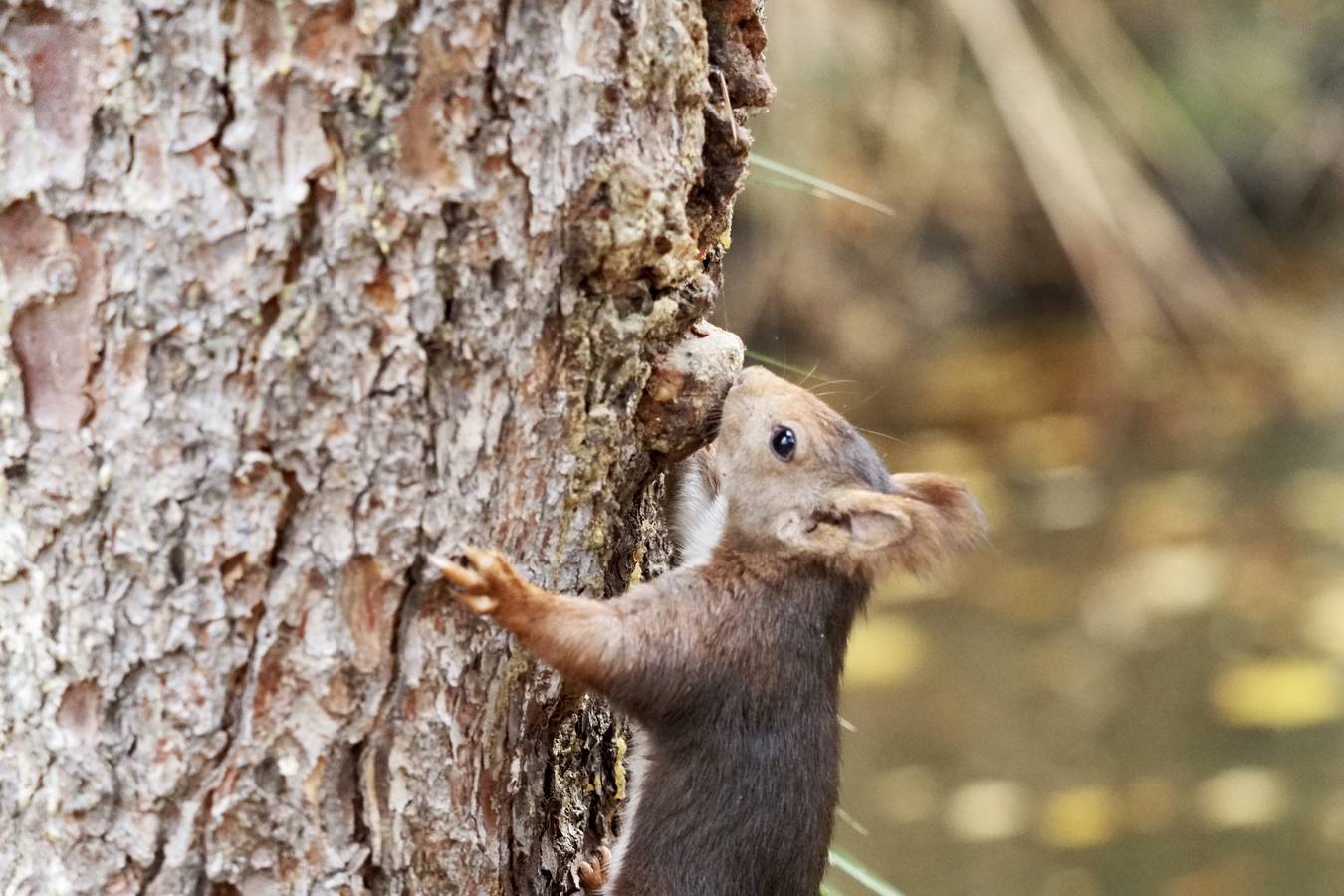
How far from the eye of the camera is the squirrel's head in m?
1.71

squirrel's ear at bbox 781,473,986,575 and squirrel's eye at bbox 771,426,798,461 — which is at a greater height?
squirrel's eye at bbox 771,426,798,461

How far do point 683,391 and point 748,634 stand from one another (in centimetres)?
29

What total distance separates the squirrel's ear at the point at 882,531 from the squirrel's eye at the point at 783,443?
0.26ft

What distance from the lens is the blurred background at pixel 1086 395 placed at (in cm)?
330

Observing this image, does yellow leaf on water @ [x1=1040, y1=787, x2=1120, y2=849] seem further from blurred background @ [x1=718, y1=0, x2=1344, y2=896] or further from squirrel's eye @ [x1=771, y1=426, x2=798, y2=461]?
squirrel's eye @ [x1=771, y1=426, x2=798, y2=461]

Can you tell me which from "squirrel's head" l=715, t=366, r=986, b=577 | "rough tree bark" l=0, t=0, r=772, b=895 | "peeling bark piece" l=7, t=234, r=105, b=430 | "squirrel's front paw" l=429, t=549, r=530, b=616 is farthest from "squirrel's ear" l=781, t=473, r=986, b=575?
"peeling bark piece" l=7, t=234, r=105, b=430

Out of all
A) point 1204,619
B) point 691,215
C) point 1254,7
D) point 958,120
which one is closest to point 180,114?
point 691,215

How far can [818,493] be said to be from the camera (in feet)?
5.83

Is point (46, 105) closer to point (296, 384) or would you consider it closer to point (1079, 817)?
point (296, 384)

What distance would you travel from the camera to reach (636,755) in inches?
65.9

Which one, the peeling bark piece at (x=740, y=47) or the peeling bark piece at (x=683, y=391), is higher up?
the peeling bark piece at (x=740, y=47)

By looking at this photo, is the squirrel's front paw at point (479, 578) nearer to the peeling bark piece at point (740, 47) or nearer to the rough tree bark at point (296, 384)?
the rough tree bark at point (296, 384)

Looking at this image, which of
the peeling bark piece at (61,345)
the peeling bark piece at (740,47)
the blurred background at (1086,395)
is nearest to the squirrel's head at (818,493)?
the peeling bark piece at (740,47)

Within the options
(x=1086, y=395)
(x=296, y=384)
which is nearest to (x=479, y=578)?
(x=296, y=384)
